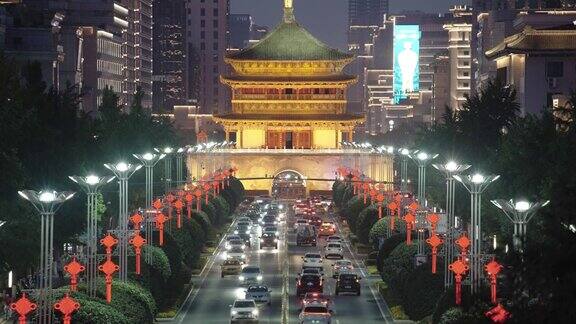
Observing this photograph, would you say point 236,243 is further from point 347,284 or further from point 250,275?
point 347,284

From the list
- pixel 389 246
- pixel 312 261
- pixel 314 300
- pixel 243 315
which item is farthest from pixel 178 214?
pixel 243 315

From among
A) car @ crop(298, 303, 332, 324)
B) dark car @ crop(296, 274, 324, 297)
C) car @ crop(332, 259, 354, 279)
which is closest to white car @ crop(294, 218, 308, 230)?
car @ crop(332, 259, 354, 279)

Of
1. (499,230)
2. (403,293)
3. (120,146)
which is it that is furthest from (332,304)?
(120,146)

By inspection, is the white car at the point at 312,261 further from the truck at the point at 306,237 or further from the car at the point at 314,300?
the truck at the point at 306,237

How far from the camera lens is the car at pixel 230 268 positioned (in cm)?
9500

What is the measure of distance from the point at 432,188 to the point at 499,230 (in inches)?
1878

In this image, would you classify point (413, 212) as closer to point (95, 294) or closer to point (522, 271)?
point (95, 294)

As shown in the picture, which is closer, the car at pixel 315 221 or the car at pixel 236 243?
the car at pixel 236 243

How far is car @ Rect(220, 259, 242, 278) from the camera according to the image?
3740 inches

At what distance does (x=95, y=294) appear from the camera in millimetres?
60375

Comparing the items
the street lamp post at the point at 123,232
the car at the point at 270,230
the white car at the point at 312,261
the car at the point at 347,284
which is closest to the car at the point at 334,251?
the car at the point at 270,230

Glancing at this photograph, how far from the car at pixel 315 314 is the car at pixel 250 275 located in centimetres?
1963

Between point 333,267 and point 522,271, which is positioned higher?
point 522,271

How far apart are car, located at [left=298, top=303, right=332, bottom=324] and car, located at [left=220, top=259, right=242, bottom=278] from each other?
26.5 meters
